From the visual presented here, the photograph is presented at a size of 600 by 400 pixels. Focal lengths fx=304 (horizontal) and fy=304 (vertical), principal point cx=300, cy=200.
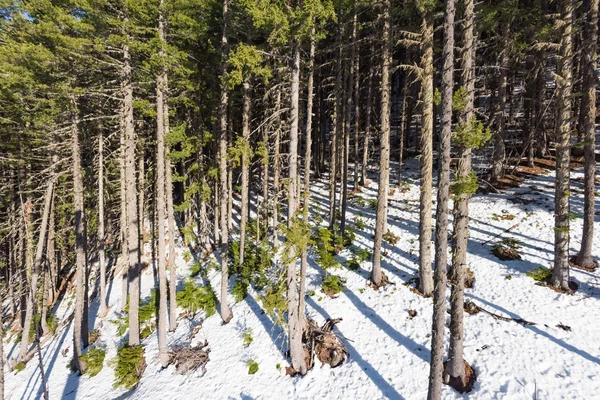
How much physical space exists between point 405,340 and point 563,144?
8.36 metres

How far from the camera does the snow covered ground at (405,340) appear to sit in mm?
8375

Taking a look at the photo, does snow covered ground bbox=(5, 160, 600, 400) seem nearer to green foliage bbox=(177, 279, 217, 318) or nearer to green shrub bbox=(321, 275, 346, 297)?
green shrub bbox=(321, 275, 346, 297)

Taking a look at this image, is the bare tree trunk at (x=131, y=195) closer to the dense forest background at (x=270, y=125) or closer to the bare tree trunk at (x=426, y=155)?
the dense forest background at (x=270, y=125)

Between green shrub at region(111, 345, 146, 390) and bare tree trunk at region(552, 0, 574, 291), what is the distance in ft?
52.8

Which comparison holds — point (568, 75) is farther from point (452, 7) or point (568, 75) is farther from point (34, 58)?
point (34, 58)

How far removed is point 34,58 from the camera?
10203mm

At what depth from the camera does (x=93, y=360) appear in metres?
13.8

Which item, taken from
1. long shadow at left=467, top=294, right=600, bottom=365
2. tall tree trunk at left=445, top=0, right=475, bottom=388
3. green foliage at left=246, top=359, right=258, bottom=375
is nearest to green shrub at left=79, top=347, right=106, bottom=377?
green foliage at left=246, top=359, right=258, bottom=375

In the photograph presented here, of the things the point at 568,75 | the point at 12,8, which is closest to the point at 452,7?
the point at 568,75

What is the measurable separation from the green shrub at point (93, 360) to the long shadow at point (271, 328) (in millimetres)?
7004

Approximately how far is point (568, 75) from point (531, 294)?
740cm

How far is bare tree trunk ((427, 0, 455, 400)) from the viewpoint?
21.7 feet

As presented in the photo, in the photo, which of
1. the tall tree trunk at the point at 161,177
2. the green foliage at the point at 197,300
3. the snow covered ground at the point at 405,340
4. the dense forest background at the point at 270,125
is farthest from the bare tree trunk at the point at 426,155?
the green foliage at the point at 197,300

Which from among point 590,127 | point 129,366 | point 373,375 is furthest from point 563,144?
point 129,366
